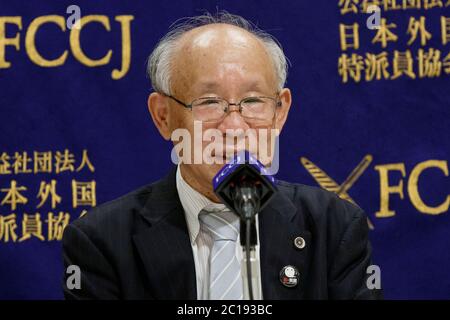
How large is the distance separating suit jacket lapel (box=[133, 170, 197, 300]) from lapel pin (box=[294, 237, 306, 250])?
258 mm

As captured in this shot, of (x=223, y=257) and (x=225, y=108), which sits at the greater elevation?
(x=225, y=108)

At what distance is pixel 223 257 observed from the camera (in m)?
1.93

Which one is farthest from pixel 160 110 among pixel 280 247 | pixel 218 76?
pixel 280 247

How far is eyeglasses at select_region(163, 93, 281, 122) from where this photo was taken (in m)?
1.91

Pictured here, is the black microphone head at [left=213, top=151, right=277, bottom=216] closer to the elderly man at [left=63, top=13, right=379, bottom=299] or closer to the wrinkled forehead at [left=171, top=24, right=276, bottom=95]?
the elderly man at [left=63, top=13, right=379, bottom=299]

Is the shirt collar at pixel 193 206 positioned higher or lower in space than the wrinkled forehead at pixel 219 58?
lower

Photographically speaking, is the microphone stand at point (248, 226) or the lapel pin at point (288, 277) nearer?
the microphone stand at point (248, 226)

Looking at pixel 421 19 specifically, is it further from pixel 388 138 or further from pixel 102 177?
pixel 102 177

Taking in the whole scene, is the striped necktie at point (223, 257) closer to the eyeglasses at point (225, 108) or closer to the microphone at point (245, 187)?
the eyeglasses at point (225, 108)

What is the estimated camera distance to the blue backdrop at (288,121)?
8.73ft
